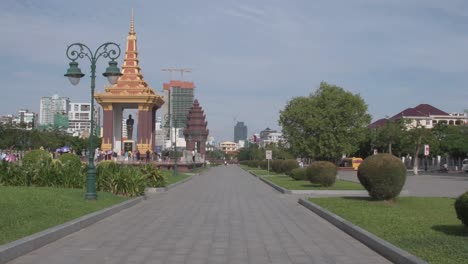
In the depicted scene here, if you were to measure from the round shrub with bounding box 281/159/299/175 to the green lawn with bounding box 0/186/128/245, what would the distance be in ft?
94.3

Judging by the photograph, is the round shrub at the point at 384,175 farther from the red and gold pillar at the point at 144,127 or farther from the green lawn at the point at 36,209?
the red and gold pillar at the point at 144,127

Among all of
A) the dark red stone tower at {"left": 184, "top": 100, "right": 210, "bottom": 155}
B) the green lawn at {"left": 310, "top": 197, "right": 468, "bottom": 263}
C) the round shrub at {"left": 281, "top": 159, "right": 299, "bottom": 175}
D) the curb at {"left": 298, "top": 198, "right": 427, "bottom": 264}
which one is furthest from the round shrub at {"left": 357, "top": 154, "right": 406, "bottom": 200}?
the dark red stone tower at {"left": 184, "top": 100, "right": 210, "bottom": 155}

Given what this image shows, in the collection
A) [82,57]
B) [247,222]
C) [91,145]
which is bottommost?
[247,222]

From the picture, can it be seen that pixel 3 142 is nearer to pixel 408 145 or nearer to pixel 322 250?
pixel 408 145

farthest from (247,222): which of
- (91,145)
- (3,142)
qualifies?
(3,142)

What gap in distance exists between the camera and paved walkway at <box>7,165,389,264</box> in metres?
9.56

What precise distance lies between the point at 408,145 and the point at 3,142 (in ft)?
200

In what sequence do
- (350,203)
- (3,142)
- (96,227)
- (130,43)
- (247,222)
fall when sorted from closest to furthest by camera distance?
(96,227) < (247,222) < (350,203) < (130,43) < (3,142)

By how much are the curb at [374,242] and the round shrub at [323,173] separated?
12.8 metres

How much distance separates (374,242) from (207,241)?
126 inches

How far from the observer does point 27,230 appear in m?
10.9

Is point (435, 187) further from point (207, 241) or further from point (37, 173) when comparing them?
point (207, 241)

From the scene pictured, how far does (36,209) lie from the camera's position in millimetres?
13586

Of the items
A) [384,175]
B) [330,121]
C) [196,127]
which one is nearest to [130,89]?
[330,121]
